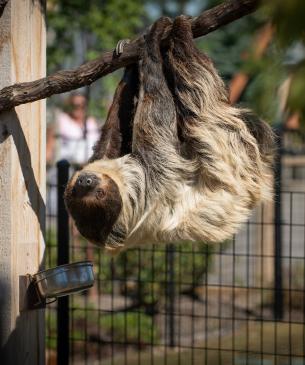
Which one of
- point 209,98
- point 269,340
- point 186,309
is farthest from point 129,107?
point 186,309

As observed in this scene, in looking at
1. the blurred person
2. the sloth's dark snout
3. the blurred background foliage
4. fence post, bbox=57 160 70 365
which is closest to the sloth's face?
the sloth's dark snout

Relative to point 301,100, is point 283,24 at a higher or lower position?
higher

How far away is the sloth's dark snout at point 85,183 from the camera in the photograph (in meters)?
4.17

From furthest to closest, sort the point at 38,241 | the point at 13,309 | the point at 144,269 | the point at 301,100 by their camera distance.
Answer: the point at 144,269
the point at 38,241
the point at 13,309
the point at 301,100

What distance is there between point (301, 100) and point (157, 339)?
6.76 meters

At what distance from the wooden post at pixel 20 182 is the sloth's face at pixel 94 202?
21cm

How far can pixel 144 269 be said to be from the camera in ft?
29.7

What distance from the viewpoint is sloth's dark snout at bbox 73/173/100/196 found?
417cm

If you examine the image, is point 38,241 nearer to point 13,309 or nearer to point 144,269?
point 13,309

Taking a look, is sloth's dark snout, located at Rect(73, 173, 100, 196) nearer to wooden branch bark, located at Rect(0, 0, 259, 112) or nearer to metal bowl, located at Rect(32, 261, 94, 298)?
metal bowl, located at Rect(32, 261, 94, 298)

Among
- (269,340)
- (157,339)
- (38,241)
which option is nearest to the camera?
(38,241)

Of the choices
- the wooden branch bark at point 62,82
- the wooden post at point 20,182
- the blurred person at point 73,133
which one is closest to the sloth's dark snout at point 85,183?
the wooden post at point 20,182

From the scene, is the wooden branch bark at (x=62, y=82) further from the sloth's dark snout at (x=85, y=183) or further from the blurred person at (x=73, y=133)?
the blurred person at (x=73, y=133)

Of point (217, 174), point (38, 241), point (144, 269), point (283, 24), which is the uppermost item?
point (283, 24)
